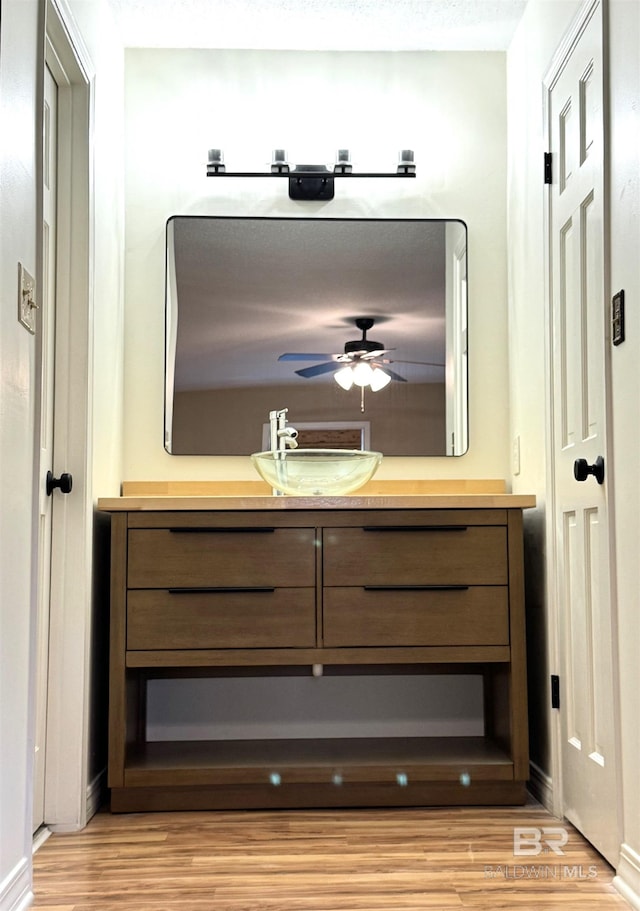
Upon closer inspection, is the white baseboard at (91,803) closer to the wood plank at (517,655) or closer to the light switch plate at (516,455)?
the wood plank at (517,655)

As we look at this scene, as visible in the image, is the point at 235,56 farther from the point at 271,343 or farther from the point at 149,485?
the point at 149,485

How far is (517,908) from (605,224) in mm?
1516

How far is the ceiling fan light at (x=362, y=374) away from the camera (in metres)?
3.30

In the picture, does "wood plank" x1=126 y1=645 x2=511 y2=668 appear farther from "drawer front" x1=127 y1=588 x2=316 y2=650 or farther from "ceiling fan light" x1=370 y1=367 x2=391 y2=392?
"ceiling fan light" x1=370 y1=367 x2=391 y2=392

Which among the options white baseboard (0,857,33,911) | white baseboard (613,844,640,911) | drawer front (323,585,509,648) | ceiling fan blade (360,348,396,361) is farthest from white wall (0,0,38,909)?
ceiling fan blade (360,348,396,361)

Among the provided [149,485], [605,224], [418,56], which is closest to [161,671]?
[149,485]

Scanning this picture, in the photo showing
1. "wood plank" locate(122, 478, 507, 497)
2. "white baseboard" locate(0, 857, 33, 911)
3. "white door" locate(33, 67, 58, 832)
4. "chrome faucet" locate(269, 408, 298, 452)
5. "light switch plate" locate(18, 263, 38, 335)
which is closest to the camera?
"white baseboard" locate(0, 857, 33, 911)

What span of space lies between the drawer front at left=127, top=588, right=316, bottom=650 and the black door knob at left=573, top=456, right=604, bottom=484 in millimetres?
869

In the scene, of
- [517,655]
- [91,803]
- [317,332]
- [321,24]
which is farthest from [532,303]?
[91,803]

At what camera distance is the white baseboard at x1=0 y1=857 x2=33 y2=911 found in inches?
71.9

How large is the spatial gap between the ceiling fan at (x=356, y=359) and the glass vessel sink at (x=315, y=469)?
0.48 metres

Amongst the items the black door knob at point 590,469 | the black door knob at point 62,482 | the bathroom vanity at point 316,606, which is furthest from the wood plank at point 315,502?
the black door knob at point 590,469

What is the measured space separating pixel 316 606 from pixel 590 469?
0.88m

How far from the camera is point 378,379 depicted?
10.8 feet
